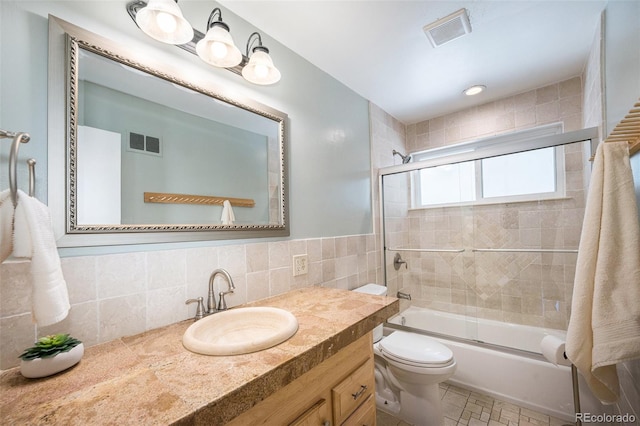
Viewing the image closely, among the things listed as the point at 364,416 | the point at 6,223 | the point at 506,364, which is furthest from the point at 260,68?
the point at 506,364

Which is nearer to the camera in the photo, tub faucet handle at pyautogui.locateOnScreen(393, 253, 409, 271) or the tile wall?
the tile wall

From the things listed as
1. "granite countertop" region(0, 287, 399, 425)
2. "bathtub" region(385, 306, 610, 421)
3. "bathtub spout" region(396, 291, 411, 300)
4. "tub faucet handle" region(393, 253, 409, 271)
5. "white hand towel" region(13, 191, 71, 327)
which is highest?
"white hand towel" region(13, 191, 71, 327)

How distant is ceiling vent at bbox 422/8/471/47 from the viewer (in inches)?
55.3

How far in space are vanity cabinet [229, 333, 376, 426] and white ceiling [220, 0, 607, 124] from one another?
161 centimetres

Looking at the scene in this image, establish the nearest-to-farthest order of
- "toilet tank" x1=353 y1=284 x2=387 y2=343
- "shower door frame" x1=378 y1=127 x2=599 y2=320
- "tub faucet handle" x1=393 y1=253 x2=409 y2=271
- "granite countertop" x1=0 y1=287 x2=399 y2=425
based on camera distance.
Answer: "granite countertop" x1=0 y1=287 x2=399 y2=425 → "shower door frame" x1=378 y1=127 x2=599 y2=320 → "toilet tank" x1=353 y1=284 x2=387 y2=343 → "tub faucet handle" x1=393 y1=253 x2=409 y2=271

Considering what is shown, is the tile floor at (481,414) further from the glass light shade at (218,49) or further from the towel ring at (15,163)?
the glass light shade at (218,49)

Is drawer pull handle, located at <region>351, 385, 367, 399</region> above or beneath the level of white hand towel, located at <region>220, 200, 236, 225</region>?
beneath

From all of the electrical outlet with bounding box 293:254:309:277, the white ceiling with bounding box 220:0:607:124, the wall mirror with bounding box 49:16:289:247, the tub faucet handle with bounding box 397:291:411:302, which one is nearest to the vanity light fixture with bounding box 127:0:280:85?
the wall mirror with bounding box 49:16:289:247

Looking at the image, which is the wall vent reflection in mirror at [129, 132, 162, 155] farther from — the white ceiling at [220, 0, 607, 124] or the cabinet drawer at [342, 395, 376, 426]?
the cabinet drawer at [342, 395, 376, 426]

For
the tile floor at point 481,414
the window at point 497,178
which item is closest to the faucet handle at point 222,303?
the tile floor at point 481,414

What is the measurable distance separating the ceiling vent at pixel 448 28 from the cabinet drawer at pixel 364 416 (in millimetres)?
1918

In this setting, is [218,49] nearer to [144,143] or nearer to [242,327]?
[144,143]

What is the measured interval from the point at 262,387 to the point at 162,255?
65 cm

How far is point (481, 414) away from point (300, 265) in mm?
1475
